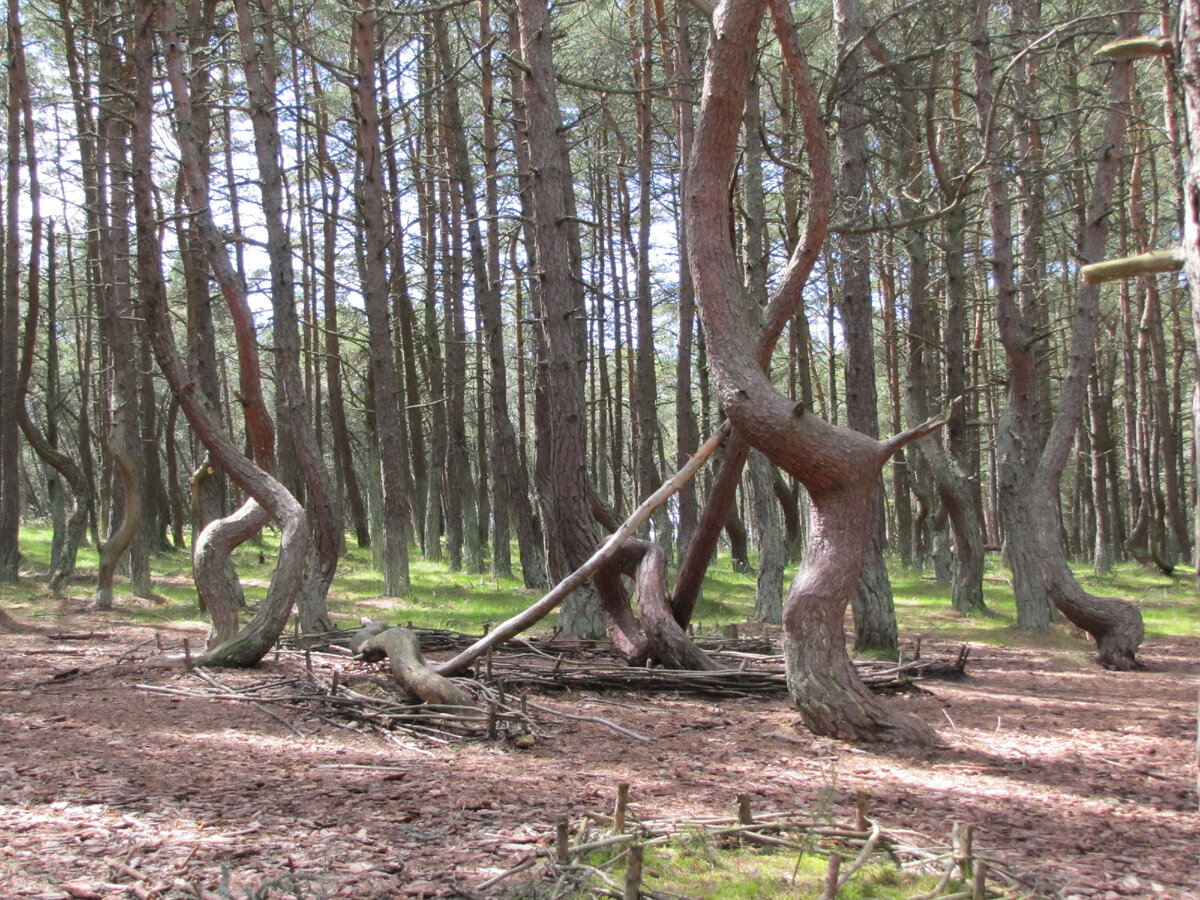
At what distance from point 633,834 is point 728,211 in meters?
4.03

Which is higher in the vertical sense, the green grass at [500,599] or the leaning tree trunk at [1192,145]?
the leaning tree trunk at [1192,145]

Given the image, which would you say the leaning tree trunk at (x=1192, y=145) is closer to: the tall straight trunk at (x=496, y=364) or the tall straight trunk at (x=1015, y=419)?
the tall straight trunk at (x=1015, y=419)

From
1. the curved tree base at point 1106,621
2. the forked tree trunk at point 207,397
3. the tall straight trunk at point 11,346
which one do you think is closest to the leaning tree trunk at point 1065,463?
the curved tree base at point 1106,621

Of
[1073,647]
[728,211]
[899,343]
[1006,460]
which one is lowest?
[1073,647]

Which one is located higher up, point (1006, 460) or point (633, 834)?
point (1006, 460)

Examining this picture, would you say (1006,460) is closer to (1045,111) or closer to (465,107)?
(1045,111)

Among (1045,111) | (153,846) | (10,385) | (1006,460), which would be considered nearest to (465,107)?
(10,385)

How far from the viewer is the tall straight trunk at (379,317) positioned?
13688 mm

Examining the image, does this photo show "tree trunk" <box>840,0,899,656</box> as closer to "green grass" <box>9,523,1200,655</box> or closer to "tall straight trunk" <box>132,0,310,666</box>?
"green grass" <box>9,523,1200,655</box>

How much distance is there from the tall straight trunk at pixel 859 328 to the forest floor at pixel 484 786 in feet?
4.48

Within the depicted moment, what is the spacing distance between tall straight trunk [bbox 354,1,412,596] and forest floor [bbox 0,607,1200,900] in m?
6.71

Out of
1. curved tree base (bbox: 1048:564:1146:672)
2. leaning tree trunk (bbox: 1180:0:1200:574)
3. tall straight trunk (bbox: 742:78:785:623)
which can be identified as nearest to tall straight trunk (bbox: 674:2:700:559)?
tall straight trunk (bbox: 742:78:785:623)

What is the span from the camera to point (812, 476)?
18.2ft

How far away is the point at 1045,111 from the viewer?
11.4m
